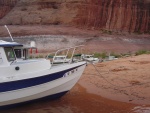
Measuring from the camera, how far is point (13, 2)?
7681cm

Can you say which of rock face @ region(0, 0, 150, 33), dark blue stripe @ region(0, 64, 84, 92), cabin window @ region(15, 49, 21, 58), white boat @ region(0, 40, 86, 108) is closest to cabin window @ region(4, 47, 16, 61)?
white boat @ region(0, 40, 86, 108)

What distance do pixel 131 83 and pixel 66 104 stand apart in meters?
3.84

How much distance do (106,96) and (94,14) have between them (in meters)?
49.0

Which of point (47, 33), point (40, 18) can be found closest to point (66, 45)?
point (47, 33)

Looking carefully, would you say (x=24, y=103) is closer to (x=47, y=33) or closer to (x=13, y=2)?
(x=47, y=33)

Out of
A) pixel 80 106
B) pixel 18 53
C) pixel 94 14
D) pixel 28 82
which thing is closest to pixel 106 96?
pixel 80 106

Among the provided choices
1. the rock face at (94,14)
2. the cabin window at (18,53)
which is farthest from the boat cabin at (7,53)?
the rock face at (94,14)

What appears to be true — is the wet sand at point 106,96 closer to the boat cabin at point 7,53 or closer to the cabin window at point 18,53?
the boat cabin at point 7,53

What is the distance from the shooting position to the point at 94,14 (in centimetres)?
6262

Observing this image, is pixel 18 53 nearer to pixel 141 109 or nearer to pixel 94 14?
pixel 141 109

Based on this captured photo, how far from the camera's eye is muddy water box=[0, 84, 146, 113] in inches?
496

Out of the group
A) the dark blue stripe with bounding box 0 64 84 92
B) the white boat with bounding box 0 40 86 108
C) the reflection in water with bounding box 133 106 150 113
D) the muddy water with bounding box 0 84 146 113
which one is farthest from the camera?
the muddy water with bounding box 0 84 146 113

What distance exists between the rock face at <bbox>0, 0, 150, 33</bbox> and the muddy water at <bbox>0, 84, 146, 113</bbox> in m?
46.3

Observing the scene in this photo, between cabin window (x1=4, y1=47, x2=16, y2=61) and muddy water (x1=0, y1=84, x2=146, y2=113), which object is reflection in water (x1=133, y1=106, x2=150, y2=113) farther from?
cabin window (x1=4, y1=47, x2=16, y2=61)
